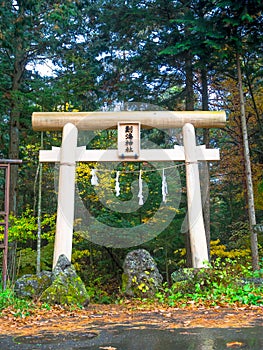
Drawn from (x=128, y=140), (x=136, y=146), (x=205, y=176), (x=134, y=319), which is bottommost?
(x=134, y=319)

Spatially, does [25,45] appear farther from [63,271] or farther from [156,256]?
[156,256]

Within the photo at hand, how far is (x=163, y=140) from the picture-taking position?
12195mm

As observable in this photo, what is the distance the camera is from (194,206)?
7.54m

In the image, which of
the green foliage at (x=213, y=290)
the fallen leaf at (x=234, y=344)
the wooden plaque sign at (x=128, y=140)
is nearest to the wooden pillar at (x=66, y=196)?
the wooden plaque sign at (x=128, y=140)

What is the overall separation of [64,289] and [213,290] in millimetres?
2383

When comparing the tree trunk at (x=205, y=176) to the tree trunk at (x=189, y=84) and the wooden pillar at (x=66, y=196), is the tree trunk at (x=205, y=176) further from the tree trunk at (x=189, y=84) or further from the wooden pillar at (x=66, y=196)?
the wooden pillar at (x=66, y=196)

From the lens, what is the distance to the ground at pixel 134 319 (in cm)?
407

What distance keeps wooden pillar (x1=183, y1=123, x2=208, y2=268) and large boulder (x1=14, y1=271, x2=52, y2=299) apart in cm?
275

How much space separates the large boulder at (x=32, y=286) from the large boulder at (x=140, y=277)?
154 centimetres

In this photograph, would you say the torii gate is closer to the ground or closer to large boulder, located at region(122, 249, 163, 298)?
large boulder, located at region(122, 249, 163, 298)

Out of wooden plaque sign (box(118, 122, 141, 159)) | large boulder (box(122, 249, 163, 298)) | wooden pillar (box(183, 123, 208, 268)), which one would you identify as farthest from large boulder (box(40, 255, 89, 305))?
wooden plaque sign (box(118, 122, 141, 159))

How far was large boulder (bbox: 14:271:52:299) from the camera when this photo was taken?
627 centimetres

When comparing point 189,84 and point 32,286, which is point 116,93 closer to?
point 189,84

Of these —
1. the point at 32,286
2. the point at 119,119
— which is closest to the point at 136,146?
the point at 119,119
